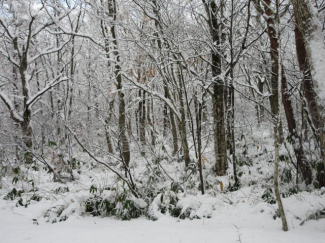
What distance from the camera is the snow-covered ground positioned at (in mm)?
2887

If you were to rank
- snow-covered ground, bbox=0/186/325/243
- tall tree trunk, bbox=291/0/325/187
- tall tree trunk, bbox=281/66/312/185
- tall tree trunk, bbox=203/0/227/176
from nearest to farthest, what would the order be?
tall tree trunk, bbox=291/0/325/187
snow-covered ground, bbox=0/186/325/243
tall tree trunk, bbox=281/66/312/185
tall tree trunk, bbox=203/0/227/176

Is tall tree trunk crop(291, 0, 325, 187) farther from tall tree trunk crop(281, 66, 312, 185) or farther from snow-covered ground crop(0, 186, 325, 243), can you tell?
tall tree trunk crop(281, 66, 312, 185)

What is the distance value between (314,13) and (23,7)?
34.8ft

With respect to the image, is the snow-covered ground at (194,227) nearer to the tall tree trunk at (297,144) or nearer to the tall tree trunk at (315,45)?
the tall tree trunk at (297,144)

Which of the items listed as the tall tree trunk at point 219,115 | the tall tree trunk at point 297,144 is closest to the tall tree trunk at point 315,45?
the tall tree trunk at point 297,144

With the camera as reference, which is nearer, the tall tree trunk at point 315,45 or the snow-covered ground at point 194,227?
the tall tree trunk at point 315,45

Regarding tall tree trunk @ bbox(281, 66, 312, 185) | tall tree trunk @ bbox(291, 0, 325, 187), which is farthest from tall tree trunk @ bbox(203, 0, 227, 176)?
tall tree trunk @ bbox(291, 0, 325, 187)

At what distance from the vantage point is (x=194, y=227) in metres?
3.53

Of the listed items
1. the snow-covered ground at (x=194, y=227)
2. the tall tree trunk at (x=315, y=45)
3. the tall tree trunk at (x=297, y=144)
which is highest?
the tall tree trunk at (x=315, y=45)

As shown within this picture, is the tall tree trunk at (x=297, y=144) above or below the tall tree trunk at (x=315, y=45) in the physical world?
below

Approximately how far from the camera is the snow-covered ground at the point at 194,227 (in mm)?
2887

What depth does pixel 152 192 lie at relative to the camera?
4.79m

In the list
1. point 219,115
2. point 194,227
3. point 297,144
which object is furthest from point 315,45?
point 219,115

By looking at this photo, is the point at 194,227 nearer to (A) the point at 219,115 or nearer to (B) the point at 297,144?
(B) the point at 297,144
